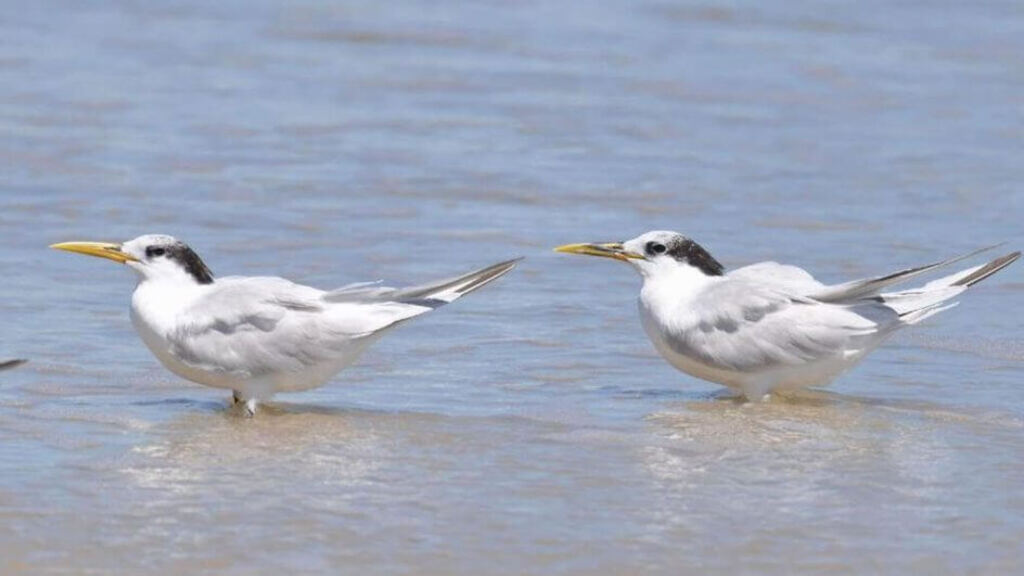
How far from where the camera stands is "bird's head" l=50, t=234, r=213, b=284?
7914 millimetres

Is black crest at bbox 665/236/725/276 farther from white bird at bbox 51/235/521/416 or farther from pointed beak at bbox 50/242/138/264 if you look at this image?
pointed beak at bbox 50/242/138/264

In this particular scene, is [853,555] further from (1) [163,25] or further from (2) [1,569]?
(1) [163,25]

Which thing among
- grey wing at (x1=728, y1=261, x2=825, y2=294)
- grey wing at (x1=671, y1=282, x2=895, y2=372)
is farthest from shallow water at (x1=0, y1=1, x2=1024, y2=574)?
grey wing at (x1=728, y1=261, x2=825, y2=294)

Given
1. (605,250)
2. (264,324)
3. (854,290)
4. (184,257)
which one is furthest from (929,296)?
(184,257)

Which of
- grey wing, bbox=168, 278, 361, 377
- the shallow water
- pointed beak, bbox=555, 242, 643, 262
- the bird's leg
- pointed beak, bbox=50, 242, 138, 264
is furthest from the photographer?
pointed beak, bbox=555, 242, 643, 262

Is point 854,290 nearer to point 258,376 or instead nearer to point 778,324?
point 778,324

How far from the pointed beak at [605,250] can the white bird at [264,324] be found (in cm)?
61

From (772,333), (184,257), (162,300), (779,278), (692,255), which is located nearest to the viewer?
(162,300)

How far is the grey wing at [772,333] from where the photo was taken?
315 inches

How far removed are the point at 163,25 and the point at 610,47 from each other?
11.0 ft

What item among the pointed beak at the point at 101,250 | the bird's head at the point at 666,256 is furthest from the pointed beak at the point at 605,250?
the pointed beak at the point at 101,250

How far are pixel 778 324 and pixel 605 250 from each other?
766 millimetres

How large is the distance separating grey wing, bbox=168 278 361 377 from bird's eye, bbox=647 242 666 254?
134cm

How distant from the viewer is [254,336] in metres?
7.70
